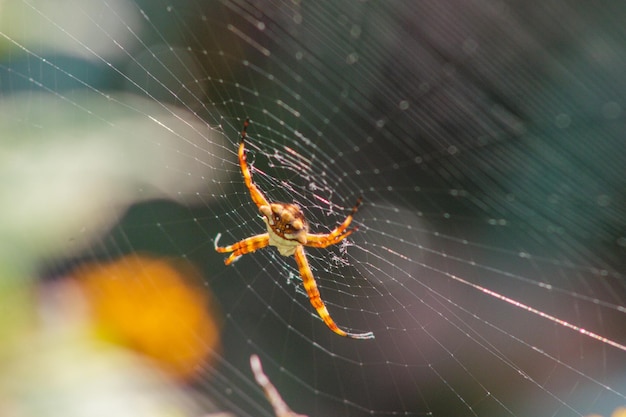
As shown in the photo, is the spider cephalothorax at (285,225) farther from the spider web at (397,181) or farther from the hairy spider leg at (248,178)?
the spider web at (397,181)

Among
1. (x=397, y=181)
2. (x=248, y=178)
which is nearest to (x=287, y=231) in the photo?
(x=248, y=178)

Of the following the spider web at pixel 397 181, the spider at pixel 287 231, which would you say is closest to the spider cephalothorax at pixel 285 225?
the spider at pixel 287 231

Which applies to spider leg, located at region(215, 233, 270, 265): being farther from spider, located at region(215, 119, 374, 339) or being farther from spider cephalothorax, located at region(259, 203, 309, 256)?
spider cephalothorax, located at region(259, 203, 309, 256)

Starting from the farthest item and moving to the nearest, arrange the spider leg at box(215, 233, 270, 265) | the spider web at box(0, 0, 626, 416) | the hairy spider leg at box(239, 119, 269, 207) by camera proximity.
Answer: the spider web at box(0, 0, 626, 416), the spider leg at box(215, 233, 270, 265), the hairy spider leg at box(239, 119, 269, 207)

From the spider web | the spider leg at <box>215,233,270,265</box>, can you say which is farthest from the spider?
the spider web

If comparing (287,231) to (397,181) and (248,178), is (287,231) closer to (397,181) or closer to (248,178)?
(248,178)

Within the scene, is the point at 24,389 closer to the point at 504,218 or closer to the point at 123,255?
the point at 123,255

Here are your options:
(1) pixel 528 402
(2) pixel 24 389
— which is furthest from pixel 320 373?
(2) pixel 24 389

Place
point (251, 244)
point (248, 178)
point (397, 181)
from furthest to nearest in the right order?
point (397, 181)
point (251, 244)
point (248, 178)
